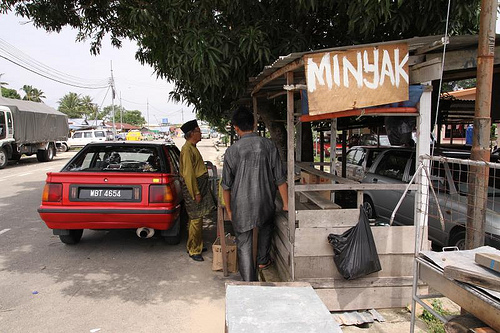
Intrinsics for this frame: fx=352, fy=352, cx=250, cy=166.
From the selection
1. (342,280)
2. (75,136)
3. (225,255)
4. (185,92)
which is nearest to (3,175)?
(185,92)

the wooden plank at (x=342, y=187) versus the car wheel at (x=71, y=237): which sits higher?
the wooden plank at (x=342, y=187)

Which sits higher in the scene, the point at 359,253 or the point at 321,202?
the point at 321,202

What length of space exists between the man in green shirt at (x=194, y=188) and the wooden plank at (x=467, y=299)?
3.11 metres

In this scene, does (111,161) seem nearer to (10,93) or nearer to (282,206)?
(282,206)

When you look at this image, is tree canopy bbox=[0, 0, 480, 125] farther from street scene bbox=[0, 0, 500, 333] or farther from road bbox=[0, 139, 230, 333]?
road bbox=[0, 139, 230, 333]

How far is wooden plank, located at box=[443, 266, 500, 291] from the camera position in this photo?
1.76 meters

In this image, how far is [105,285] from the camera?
410 cm

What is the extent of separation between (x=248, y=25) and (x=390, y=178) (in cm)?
383

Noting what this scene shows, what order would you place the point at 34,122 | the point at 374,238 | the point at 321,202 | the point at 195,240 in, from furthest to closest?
1. the point at 34,122
2. the point at 195,240
3. the point at 321,202
4. the point at 374,238

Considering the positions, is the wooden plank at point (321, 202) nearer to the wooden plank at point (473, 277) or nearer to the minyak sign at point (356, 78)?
the minyak sign at point (356, 78)

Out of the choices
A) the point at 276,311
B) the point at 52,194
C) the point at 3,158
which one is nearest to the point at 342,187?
the point at 276,311

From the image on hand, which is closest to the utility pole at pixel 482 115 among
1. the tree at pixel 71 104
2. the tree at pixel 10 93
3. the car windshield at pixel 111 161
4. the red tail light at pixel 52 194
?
the car windshield at pixel 111 161

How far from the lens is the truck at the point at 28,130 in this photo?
1605 centimetres

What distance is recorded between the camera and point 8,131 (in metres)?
16.1
